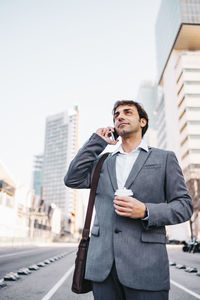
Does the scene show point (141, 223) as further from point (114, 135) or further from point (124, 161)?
point (114, 135)

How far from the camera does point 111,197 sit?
2.02 metres

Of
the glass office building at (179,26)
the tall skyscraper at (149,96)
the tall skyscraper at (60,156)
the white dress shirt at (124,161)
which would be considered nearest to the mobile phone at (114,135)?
the white dress shirt at (124,161)

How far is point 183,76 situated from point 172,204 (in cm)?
7459

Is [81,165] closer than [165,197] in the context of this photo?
No

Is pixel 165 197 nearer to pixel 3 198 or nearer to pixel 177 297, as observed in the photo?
pixel 177 297

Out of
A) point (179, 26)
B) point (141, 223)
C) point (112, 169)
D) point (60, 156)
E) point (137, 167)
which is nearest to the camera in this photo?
point (141, 223)

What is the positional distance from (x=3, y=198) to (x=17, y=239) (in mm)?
9098

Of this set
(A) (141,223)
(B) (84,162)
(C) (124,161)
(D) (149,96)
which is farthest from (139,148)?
(D) (149,96)

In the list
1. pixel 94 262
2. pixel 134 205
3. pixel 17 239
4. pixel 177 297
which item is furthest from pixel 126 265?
pixel 17 239

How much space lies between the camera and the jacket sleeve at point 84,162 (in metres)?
2.21

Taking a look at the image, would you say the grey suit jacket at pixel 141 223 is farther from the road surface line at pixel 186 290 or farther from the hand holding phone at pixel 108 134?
the road surface line at pixel 186 290

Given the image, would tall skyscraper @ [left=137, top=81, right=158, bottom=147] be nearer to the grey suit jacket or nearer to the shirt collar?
the shirt collar

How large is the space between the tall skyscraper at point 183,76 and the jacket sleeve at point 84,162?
60.0 m

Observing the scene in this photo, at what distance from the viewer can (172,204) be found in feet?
6.19
